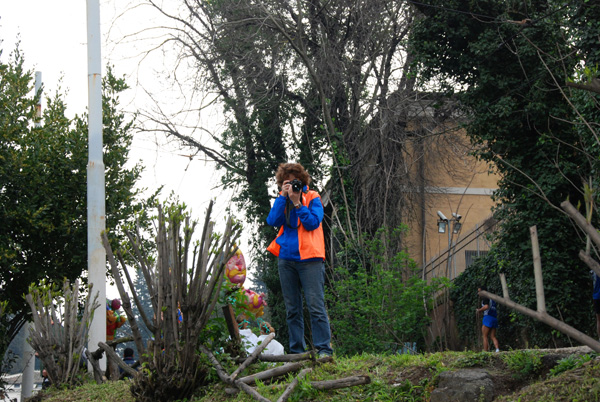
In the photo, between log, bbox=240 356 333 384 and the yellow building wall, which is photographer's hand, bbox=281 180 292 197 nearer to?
log, bbox=240 356 333 384

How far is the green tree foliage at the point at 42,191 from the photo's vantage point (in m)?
14.6

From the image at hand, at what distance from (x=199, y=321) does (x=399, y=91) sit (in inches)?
580

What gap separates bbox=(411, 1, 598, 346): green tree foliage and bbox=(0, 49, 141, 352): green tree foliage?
782cm

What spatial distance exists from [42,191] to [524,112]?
10.6m

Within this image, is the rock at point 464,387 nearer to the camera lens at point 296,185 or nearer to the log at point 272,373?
the log at point 272,373

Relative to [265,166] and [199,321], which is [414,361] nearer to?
[199,321]

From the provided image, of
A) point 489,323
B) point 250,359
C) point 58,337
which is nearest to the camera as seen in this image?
point 250,359

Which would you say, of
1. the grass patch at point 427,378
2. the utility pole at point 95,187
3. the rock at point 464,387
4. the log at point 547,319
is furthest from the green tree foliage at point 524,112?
the log at point 547,319

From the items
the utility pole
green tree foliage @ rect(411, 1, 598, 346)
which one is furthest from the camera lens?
green tree foliage @ rect(411, 1, 598, 346)

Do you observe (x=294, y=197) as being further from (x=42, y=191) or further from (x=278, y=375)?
(x=42, y=191)

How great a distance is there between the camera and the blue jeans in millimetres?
5871

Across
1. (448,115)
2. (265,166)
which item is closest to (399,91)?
(448,115)

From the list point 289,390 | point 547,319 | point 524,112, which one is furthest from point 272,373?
point 524,112

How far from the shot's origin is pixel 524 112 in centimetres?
1226
